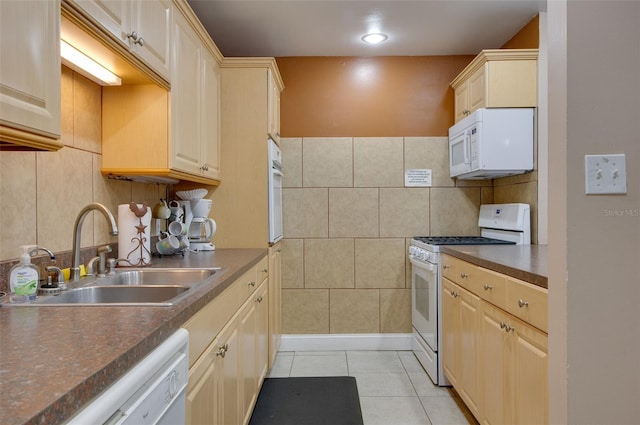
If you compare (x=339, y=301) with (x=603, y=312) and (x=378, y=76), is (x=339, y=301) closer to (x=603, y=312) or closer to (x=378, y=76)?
(x=378, y=76)

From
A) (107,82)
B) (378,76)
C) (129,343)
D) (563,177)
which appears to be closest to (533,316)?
(563,177)

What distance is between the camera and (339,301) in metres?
3.54

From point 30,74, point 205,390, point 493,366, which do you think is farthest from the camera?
point 493,366

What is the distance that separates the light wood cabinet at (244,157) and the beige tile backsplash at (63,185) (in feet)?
2.63

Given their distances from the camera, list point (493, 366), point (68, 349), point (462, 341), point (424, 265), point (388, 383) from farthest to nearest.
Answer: point (424, 265), point (388, 383), point (462, 341), point (493, 366), point (68, 349)

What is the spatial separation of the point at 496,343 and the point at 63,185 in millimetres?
1970

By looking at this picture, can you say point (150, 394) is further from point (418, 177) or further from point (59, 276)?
point (418, 177)

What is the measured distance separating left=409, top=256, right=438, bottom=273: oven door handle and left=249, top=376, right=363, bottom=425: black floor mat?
0.94 metres

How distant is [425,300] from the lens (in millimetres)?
3039

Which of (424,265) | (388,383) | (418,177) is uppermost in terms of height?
(418,177)

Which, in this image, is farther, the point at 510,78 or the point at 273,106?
the point at 273,106

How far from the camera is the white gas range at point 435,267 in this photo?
2779 mm

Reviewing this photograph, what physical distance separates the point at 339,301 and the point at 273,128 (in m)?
1.56

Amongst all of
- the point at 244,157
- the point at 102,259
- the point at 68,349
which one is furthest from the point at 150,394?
the point at 244,157
